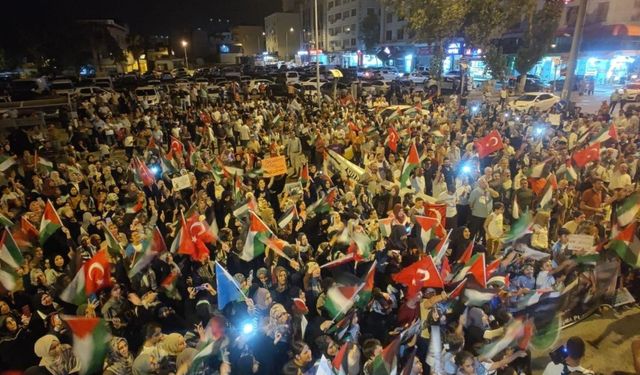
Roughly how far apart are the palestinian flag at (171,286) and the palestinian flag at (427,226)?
155 inches

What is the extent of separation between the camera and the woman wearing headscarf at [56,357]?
453 centimetres

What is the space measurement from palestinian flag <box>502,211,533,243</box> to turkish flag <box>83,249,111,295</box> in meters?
6.49

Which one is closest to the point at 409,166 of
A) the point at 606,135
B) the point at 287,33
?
the point at 606,135

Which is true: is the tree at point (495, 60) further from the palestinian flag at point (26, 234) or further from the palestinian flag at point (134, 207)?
the palestinian flag at point (26, 234)

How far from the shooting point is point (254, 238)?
6965 millimetres

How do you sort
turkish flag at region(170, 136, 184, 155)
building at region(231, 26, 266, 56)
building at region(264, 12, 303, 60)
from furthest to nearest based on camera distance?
building at region(231, 26, 266, 56) < building at region(264, 12, 303, 60) < turkish flag at region(170, 136, 184, 155)

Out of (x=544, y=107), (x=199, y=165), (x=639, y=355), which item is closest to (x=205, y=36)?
(x=544, y=107)

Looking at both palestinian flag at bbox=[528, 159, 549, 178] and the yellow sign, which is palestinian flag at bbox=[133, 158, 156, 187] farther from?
palestinian flag at bbox=[528, 159, 549, 178]

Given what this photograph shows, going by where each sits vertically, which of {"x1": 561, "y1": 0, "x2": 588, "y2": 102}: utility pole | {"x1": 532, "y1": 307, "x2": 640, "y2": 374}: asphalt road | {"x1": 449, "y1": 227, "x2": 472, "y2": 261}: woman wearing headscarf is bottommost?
{"x1": 532, "y1": 307, "x2": 640, "y2": 374}: asphalt road

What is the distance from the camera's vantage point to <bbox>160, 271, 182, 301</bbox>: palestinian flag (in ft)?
20.0

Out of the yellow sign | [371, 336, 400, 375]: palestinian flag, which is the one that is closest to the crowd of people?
[371, 336, 400, 375]: palestinian flag

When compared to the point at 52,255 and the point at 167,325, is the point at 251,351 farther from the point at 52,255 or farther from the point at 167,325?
the point at 52,255

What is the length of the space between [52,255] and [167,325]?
3.36m

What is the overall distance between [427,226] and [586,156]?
18.4 feet
